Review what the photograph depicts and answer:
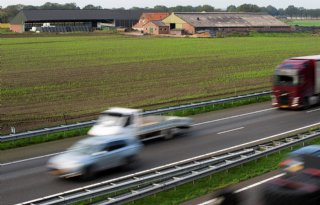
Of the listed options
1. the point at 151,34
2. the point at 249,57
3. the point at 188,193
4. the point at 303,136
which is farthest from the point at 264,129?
the point at 151,34

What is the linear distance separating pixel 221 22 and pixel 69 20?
123ft

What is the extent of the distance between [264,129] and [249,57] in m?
38.9

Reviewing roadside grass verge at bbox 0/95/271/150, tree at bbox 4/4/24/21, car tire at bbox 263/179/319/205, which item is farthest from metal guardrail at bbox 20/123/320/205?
tree at bbox 4/4/24/21

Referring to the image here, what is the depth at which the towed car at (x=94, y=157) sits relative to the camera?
17.1 metres

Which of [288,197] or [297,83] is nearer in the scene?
[288,197]

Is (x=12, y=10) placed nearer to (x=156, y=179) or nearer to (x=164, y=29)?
(x=164, y=29)

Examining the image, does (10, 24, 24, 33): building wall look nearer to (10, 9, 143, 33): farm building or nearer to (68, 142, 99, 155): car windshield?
(10, 9, 143, 33): farm building

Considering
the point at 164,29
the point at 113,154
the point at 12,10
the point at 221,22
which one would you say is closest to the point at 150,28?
the point at 164,29

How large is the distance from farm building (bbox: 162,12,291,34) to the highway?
93.2m

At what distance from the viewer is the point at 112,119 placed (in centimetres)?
2162

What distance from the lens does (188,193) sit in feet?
51.2

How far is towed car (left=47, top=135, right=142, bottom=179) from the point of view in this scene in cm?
1714

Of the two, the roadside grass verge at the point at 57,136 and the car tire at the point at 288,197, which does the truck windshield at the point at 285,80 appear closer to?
the roadside grass verge at the point at 57,136

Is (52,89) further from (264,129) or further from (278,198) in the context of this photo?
(278,198)
